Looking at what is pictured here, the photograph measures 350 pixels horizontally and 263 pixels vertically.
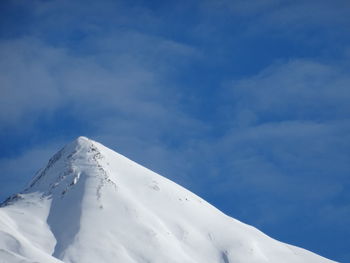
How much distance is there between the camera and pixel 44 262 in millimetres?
179000

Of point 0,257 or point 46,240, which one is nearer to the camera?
point 0,257

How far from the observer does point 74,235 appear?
199250mm

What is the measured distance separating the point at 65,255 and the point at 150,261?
A: 18.7m

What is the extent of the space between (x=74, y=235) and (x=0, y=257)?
26.2 m

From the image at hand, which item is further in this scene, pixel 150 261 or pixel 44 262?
pixel 150 261

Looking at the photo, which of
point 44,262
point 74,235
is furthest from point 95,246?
point 44,262

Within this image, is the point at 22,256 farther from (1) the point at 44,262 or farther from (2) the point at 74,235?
(2) the point at 74,235

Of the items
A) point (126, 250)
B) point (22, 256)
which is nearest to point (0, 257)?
point (22, 256)

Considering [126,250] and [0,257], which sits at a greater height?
[126,250]

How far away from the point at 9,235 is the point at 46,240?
11.1 metres

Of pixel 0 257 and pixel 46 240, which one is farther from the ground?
pixel 46 240

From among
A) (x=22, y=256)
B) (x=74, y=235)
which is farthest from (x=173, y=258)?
(x=22, y=256)

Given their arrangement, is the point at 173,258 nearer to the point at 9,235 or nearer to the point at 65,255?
the point at 65,255

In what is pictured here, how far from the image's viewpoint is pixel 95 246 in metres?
196
